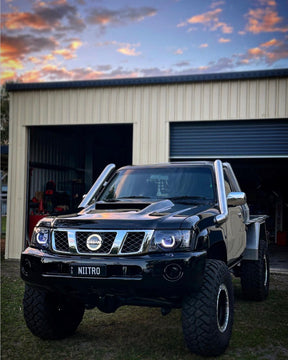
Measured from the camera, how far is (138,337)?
564cm

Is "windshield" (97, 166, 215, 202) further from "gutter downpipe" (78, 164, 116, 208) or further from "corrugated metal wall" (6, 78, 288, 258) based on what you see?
"corrugated metal wall" (6, 78, 288, 258)

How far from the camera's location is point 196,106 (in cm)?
1194

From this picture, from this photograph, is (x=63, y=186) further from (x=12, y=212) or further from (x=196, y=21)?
(x=196, y=21)

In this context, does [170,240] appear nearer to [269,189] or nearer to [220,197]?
[220,197]

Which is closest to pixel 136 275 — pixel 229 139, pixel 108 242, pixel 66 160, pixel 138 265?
pixel 138 265

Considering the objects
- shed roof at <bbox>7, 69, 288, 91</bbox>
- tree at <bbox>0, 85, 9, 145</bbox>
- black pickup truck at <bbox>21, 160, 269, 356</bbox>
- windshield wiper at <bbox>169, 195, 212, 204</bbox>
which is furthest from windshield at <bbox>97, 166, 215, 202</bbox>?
tree at <bbox>0, 85, 9, 145</bbox>

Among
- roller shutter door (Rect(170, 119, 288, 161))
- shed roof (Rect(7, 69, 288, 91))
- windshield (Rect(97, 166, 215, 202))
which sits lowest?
windshield (Rect(97, 166, 215, 202))

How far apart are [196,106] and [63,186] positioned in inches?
341

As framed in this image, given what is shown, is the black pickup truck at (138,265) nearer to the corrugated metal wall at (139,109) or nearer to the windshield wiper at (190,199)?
the windshield wiper at (190,199)

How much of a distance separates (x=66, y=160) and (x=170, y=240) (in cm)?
1528

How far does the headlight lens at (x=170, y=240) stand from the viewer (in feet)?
14.7

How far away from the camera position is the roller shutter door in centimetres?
1153

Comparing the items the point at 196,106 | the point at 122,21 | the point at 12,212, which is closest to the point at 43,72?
the point at 122,21

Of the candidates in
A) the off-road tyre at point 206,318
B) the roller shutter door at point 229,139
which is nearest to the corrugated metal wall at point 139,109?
the roller shutter door at point 229,139
